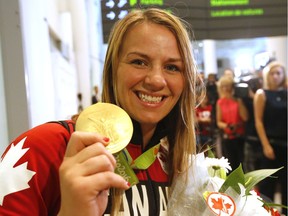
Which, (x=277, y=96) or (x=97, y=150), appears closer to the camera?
(x=97, y=150)

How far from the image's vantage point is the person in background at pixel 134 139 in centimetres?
68

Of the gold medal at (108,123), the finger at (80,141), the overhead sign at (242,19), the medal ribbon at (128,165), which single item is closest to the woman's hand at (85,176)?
the finger at (80,141)

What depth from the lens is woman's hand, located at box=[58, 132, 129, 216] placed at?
2.10 ft

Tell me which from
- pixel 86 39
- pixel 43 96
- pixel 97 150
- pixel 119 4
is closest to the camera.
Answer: pixel 97 150

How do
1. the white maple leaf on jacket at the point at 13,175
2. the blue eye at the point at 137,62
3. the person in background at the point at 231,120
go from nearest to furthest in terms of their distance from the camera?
the white maple leaf on jacket at the point at 13,175 → the blue eye at the point at 137,62 → the person in background at the point at 231,120

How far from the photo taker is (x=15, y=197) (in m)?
0.76

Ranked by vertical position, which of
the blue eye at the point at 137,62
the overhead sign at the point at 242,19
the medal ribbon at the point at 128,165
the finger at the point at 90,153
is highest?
the overhead sign at the point at 242,19

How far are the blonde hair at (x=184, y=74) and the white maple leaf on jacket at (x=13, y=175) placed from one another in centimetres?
39

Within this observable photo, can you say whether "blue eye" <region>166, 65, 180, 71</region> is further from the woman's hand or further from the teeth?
the woman's hand

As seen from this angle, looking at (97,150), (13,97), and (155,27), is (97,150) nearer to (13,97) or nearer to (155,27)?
(155,27)

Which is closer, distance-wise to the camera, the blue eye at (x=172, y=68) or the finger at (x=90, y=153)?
the finger at (x=90, y=153)

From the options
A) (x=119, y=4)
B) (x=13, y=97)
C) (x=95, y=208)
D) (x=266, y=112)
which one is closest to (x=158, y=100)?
(x=95, y=208)

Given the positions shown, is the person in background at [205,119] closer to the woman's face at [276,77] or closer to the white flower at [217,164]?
the woman's face at [276,77]

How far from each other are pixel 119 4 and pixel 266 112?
2.11 metres
